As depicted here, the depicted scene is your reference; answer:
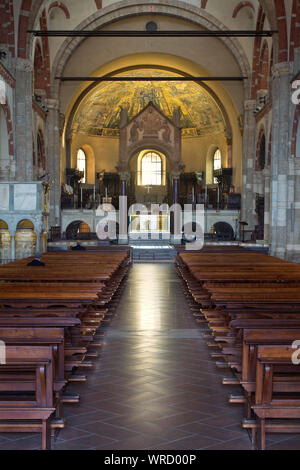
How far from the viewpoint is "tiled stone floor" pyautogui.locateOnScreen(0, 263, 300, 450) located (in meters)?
4.57

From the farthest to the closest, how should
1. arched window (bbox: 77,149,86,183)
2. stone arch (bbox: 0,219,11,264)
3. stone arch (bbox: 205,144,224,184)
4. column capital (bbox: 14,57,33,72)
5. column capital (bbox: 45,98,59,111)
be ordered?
arched window (bbox: 77,149,86,183)
stone arch (bbox: 205,144,224,184)
column capital (bbox: 45,98,59,111)
column capital (bbox: 14,57,33,72)
stone arch (bbox: 0,219,11,264)

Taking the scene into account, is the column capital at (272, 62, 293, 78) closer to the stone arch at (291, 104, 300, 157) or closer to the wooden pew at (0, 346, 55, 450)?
the stone arch at (291, 104, 300, 157)

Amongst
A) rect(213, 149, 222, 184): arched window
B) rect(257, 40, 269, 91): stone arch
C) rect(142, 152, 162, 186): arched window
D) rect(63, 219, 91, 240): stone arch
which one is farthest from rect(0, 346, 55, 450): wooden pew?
rect(142, 152, 162, 186): arched window

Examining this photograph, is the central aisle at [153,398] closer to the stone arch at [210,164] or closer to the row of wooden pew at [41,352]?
the row of wooden pew at [41,352]

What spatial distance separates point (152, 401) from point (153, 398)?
91mm

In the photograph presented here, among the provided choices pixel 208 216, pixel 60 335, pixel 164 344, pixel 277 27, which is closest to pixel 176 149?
pixel 208 216

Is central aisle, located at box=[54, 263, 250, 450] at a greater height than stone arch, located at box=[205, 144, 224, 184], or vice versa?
stone arch, located at box=[205, 144, 224, 184]

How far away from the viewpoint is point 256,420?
4664mm

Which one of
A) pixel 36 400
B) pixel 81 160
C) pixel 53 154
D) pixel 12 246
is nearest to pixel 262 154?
pixel 53 154

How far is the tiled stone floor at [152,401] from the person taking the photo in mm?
4566

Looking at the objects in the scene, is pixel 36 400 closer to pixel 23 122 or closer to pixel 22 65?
pixel 23 122

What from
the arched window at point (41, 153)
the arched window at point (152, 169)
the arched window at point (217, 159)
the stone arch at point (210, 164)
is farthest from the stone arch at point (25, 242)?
the arched window at point (152, 169)

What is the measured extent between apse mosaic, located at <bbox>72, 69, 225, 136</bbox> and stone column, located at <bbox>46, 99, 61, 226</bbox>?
17.0ft

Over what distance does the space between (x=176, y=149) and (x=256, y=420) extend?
1204 inches
